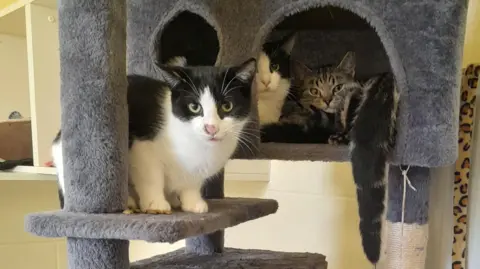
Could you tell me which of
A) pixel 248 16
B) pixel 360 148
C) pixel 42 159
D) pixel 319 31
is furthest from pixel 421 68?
pixel 42 159

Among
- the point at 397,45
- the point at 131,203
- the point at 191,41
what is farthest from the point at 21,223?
the point at 397,45

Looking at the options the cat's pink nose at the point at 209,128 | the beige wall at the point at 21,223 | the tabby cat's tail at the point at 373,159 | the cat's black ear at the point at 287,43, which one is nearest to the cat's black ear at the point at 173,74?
the cat's pink nose at the point at 209,128

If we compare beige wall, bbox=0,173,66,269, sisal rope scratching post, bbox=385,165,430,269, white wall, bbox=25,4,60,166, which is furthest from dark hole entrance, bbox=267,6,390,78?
beige wall, bbox=0,173,66,269

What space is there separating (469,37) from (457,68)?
381 millimetres

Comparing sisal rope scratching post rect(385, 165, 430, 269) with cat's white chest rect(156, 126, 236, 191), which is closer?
cat's white chest rect(156, 126, 236, 191)

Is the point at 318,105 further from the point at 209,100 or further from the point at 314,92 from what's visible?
the point at 209,100

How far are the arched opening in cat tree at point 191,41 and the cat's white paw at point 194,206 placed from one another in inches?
19.0

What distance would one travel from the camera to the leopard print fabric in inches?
45.2

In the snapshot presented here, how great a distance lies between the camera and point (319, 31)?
1378mm

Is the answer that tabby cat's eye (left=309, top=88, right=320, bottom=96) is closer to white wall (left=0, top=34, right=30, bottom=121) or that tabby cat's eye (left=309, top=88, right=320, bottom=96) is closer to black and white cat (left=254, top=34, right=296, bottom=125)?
black and white cat (left=254, top=34, right=296, bottom=125)

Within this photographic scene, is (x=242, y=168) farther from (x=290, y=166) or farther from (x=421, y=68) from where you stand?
(x=421, y=68)

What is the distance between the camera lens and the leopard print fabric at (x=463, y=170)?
1148mm

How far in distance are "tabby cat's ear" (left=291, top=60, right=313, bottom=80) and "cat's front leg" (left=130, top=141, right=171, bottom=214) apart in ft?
1.83

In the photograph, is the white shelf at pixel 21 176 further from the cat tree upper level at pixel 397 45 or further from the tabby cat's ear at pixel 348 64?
the tabby cat's ear at pixel 348 64
